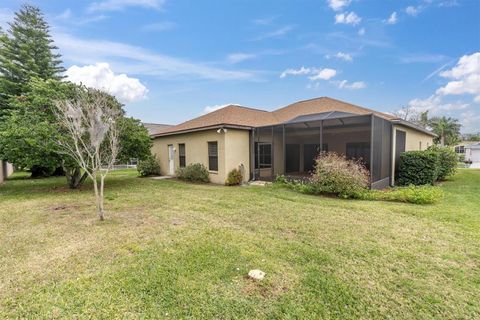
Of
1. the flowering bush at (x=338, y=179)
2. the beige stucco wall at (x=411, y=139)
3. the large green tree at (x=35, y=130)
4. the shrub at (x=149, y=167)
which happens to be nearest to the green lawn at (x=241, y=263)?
the flowering bush at (x=338, y=179)

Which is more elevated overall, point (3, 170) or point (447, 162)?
point (447, 162)

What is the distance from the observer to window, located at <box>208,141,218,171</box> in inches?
465

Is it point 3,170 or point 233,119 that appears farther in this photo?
point 3,170

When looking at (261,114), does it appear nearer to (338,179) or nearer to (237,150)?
(237,150)

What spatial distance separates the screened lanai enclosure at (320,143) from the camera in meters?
9.02

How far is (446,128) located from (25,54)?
54.0 meters

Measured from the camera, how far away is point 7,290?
282cm

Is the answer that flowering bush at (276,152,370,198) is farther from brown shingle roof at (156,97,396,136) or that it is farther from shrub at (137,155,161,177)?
shrub at (137,155,161,177)

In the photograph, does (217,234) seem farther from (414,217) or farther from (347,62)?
(347,62)

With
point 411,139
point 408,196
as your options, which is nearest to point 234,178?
point 408,196

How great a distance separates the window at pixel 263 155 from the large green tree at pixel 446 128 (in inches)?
1507

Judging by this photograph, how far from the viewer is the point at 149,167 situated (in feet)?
50.0

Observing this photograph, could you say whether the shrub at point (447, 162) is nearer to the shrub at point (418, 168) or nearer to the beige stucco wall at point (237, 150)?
the shrub at point (418, 168)

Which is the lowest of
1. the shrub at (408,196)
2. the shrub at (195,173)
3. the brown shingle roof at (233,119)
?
the shrub at (408,196)
